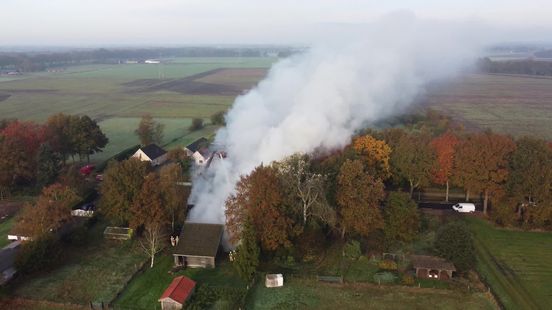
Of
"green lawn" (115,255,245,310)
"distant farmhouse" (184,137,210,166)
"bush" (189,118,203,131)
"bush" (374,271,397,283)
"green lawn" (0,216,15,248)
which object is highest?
"bush" (189,118,203,131)

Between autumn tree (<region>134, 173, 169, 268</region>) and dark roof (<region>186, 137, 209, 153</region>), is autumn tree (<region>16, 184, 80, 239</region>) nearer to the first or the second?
autumn tree (<region>134, 173, 169, 268</region>)

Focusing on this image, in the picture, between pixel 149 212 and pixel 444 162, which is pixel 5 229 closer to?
pixel 149 212

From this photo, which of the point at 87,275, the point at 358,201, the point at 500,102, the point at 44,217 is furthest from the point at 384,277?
the point at 500,102

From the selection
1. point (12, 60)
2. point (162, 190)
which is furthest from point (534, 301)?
point (12, 60)

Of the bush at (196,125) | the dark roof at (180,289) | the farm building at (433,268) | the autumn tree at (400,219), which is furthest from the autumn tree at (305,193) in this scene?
the bush at (196,125)

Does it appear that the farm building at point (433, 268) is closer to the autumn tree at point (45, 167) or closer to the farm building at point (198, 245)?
the farm building at point (198, 245)

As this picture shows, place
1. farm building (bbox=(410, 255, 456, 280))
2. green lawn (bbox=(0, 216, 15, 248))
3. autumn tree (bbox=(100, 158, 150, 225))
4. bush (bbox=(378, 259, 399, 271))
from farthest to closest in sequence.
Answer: autumn tree (bbox=(100, 158, 150, 225)) < green lawn (bbox=(0, 216, 15, 248)) < bush (bbox=(378, 259, 399, 271)) < farm building (bbox=(410, 255, 456, 280))

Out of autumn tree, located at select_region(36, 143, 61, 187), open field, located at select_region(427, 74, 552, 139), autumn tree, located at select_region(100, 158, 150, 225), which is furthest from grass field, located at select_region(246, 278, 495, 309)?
open field, located at select_region(427, 74, 552, 139)
